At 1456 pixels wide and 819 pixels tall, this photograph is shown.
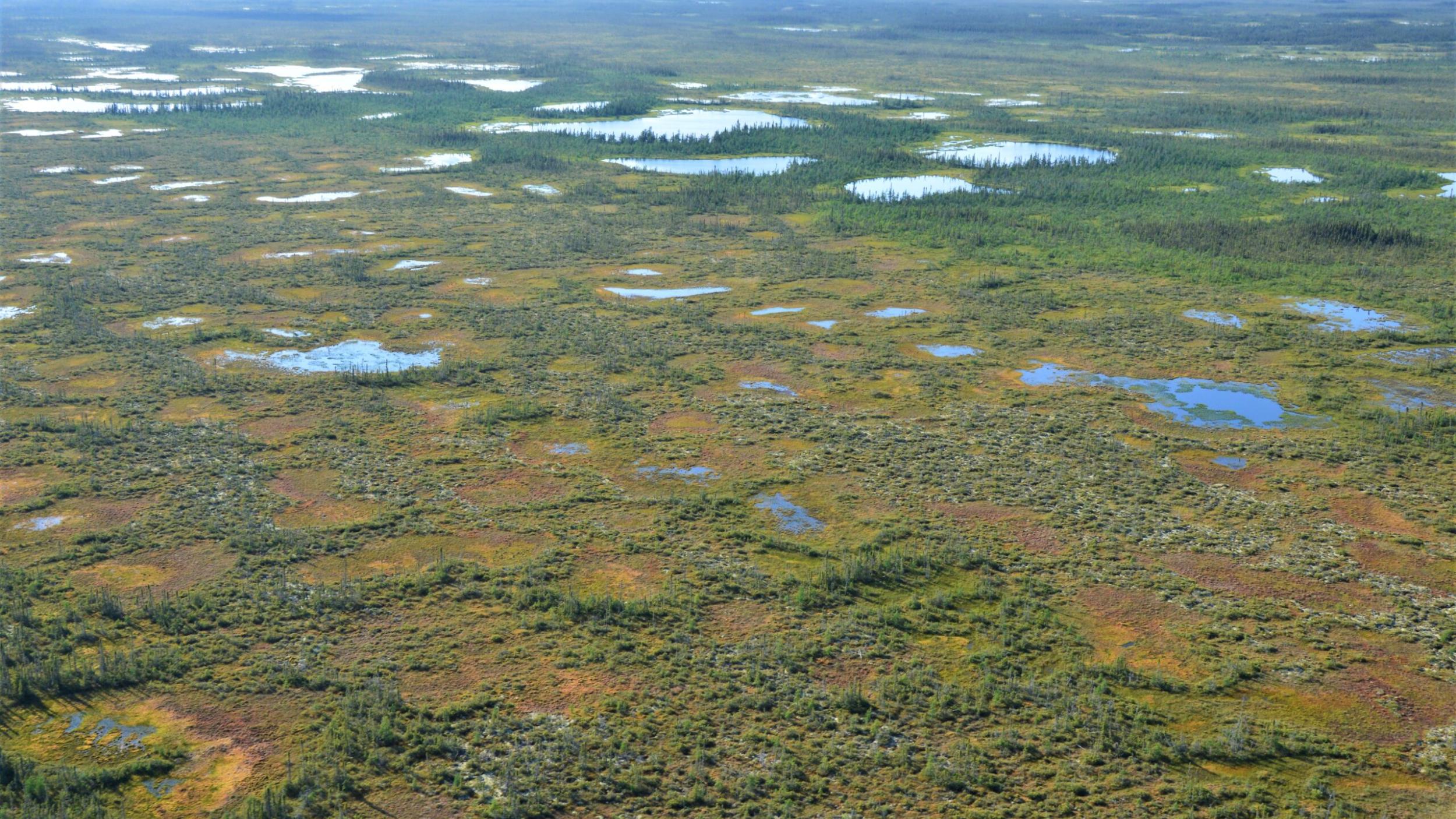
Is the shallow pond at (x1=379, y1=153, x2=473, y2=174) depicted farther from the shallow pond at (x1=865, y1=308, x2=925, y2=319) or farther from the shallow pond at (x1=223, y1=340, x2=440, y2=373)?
the shallow pond at (x1=865, y1=308, x2=925, y2=319)

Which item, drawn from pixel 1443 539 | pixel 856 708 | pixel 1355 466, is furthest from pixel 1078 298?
pixel 856 708

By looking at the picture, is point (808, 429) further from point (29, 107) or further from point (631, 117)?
point (29, 107)

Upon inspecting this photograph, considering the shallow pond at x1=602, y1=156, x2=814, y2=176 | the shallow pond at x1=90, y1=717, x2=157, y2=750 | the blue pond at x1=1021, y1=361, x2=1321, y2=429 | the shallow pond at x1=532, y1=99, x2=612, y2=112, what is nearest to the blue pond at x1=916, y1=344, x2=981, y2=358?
the blue pond at x1=1021, y1=361, x2=1321, y2=429

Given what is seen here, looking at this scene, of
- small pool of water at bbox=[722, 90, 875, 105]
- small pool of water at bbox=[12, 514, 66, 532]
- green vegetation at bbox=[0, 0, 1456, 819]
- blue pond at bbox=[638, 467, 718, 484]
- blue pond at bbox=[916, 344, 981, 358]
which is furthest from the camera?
small pool of water at bbox=[722, 90, 875, 105]

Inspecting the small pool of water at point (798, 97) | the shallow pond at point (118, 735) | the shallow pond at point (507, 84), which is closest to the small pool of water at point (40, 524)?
the shallow pond at point (118, 735)

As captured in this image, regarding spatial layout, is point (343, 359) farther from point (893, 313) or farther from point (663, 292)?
point (893, 313)

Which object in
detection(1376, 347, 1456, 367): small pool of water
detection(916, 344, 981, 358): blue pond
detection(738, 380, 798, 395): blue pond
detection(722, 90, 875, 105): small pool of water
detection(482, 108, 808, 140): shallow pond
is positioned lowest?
detection(738, 380, 798, 395): blue pond

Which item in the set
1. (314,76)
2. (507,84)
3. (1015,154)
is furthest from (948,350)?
(314,76)
